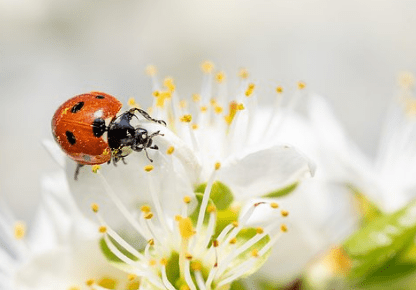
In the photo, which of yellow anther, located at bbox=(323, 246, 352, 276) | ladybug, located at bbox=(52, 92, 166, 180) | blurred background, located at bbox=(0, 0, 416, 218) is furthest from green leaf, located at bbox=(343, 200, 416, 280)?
blurred background, located at bbox=(0, 0, 416, 218)

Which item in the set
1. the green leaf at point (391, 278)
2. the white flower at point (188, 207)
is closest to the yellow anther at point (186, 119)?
the white flower at point (188, 207)

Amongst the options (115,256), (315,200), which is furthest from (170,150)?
(315,200)

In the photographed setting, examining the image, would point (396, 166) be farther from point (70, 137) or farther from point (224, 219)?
point (70, 137)

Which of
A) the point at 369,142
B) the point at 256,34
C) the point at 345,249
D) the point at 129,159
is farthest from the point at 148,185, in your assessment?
the point at 256,34

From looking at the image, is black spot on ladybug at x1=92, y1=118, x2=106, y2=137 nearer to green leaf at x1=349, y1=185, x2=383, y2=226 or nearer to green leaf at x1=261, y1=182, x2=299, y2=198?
green leaf at x1=261, y1=182, x2=299, y2=198

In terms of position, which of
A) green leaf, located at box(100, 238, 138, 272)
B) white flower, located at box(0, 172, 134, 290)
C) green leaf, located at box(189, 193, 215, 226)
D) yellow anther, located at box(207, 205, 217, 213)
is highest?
yellow anther, located at box(207, 205, 217, 213)

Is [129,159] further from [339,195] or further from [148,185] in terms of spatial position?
[339,195]
